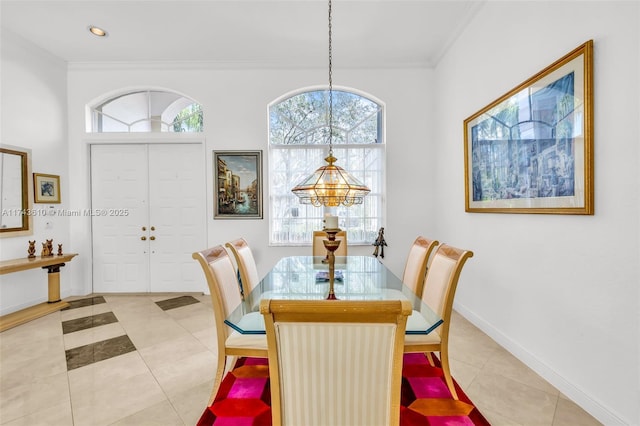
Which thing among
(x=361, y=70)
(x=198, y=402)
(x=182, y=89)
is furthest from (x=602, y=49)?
(x=182, y=89)

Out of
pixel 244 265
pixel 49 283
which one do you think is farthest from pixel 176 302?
pixel 244 265

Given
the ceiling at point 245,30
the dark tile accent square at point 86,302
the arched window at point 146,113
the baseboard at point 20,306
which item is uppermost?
the ceiling at point 245,30

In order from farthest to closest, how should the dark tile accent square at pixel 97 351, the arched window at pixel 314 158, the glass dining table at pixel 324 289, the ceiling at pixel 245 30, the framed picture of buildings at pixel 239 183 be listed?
the arched window at pixel 314 158 < the framed picture of buildings at pixel 239 183 < the ceiling at pixel 245 30 < the dark tile accent square at pixel 97 351 < the glass dining table at pixel 324 289

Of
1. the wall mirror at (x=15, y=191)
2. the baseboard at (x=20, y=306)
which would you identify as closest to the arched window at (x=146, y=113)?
the wall mirror at (x=15, y=191)

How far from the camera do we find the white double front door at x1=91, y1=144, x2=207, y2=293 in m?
3.97

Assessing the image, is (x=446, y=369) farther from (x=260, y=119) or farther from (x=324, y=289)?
(x=260, y=119)

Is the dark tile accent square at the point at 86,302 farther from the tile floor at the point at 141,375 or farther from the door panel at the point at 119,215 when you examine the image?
the tile floor at the point at 141,375

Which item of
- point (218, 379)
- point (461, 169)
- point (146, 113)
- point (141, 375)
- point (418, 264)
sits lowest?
point (141, 375)

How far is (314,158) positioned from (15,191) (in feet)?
11.9

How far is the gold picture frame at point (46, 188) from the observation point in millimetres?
3465

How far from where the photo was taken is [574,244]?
176cm

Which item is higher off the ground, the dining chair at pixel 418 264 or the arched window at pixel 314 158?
the arched window at pixel 314 158

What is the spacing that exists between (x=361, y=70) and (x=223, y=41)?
185 centimetres

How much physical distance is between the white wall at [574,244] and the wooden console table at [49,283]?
4.82m
